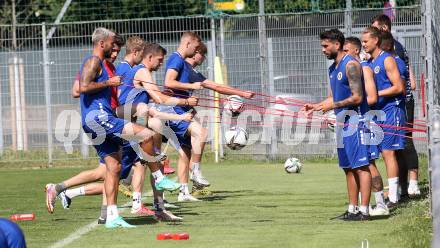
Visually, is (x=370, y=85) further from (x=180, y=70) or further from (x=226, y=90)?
(x=180, y=70)

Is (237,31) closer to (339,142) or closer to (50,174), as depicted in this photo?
(50,174)

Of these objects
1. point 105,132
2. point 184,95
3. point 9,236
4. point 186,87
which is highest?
point 186,87

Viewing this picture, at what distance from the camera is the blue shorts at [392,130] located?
1350cm

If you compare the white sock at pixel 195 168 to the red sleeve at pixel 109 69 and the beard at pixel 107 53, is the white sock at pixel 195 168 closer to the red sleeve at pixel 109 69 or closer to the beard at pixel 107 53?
the red sleeve at pixel 109 69

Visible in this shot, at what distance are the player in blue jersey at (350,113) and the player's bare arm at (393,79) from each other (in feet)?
3.73

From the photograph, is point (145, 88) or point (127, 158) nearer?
point (127, 158)

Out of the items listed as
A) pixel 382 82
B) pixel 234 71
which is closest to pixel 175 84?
pixel 382 82

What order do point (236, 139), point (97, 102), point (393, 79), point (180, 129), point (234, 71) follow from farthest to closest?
1. point (234, 71)
2. point (236, 139)
3. point (180, 129)
4. point (393, 79)
5. point (97, 102)

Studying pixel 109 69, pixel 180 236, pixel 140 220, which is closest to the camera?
pixel 180 236

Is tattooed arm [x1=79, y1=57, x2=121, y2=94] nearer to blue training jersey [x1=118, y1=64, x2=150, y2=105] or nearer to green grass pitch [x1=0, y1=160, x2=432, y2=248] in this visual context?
green grass pitch [x1=0, y1=160, x2=432, y2=248]

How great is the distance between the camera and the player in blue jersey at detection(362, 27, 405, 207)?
13359 mm

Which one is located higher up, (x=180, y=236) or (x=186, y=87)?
(x=186, y=87)

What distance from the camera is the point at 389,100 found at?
13586 millimetres

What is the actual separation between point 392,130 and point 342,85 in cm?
163
